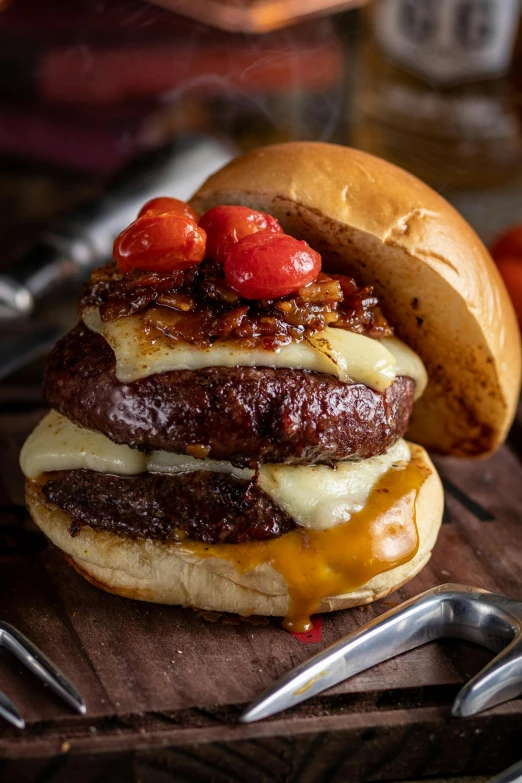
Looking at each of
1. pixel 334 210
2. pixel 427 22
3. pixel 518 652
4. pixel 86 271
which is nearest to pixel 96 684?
pixel 518 652

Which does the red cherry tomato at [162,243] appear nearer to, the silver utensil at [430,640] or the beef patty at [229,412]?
the beef patty at [229,412]

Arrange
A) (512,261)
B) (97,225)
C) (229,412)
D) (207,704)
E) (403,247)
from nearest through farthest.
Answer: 1. (207,704)
2. (229,412)
3. (403,247)
4. (512,261)
5. (97,225)

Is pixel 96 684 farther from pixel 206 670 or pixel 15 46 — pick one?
pixel 15 46

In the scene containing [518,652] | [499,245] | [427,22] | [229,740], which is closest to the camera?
[229,740]

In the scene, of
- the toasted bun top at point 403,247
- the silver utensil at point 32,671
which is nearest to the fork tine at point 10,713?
the silver utensil at point 32,671

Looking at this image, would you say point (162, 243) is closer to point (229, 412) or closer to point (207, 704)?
point (229, 412)

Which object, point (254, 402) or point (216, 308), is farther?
point (216, 308)

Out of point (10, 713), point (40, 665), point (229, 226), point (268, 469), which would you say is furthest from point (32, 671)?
point (229, 226)
